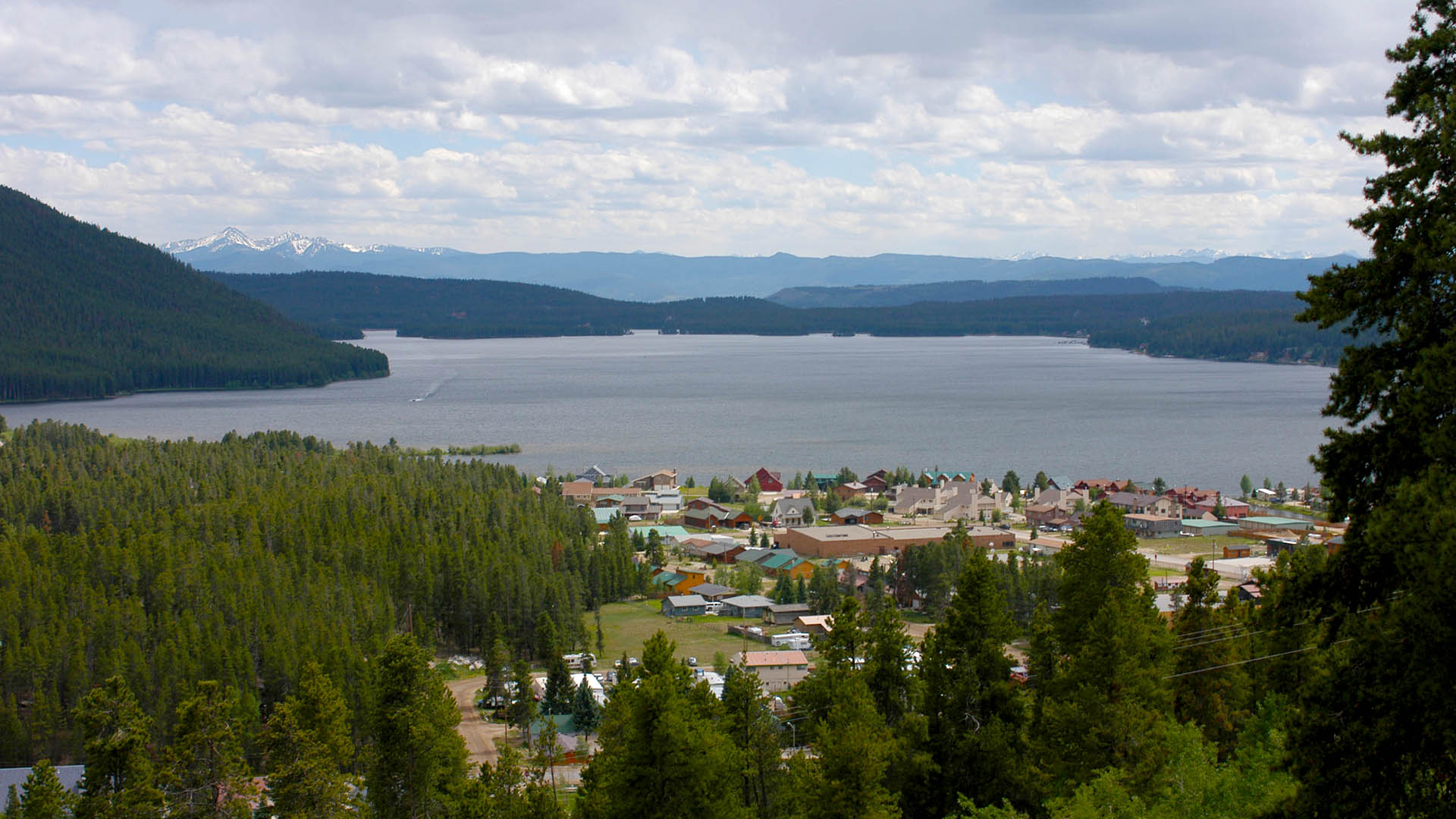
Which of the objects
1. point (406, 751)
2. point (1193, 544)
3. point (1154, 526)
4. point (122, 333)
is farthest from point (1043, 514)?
point (122, 333)

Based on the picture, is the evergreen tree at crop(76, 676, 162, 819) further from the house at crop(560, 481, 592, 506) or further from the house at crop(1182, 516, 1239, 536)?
the house at crop(1182, 516, 1239, 536)

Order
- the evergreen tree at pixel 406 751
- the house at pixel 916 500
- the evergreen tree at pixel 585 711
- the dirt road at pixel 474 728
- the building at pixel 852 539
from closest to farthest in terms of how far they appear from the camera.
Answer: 1. the evergreen tree at pixel 406 751
2. the dirt road at pixel 474 728
3. the evergreen tree at pixel 585 711
4. the building at pixel 852 539
5. the house at pixel 916 500

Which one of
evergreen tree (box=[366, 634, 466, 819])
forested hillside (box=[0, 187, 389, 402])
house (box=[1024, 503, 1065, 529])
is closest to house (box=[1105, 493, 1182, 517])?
house (box=[1024, 503, 1065, 529])

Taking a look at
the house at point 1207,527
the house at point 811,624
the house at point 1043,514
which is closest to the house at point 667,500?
the house at point 1043,514

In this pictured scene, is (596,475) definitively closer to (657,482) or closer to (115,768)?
(657,482)

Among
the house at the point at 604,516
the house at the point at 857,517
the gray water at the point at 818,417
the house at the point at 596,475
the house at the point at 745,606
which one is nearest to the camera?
the house at the point at 745,606

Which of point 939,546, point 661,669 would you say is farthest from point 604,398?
point 661,669

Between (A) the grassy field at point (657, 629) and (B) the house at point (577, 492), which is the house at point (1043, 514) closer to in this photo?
(B) the house at point (577, 492)

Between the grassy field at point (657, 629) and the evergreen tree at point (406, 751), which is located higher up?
the evergreen tree at point (406, 751)
